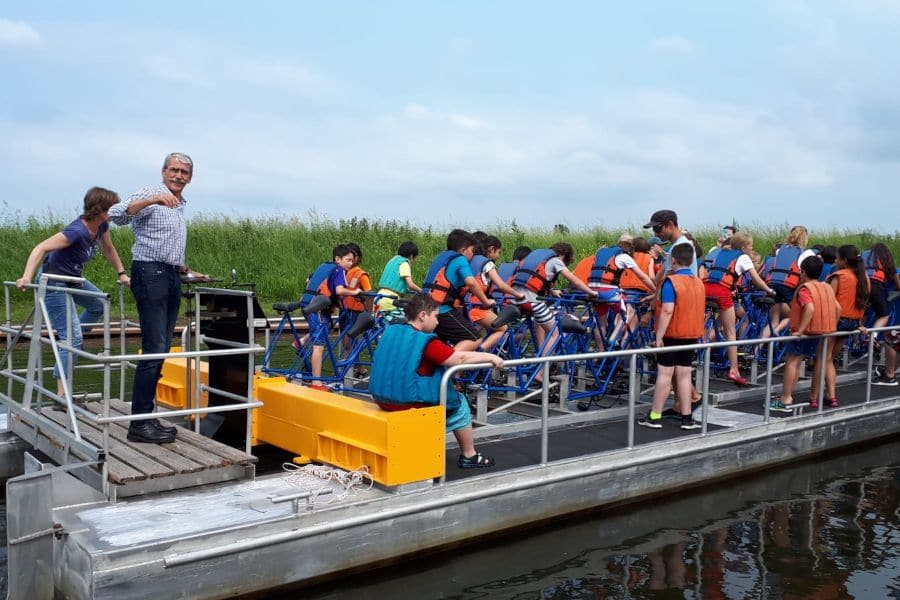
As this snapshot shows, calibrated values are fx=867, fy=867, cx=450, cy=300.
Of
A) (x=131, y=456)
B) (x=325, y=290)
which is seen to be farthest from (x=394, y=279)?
(x=131, y=456)

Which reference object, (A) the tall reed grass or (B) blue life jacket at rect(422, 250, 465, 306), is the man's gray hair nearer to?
(B) blue life jacket at rect(422, 250, 465, 306)

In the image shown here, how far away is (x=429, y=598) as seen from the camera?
498 cm

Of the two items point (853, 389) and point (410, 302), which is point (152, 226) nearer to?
point (410, 302)

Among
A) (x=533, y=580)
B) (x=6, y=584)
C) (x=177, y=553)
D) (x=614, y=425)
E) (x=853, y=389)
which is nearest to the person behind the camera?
(x=177, y=553)

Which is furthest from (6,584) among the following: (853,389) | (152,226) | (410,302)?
(853,389)

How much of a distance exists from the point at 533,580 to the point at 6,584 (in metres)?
3.04

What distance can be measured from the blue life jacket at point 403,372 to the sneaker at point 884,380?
254 inches

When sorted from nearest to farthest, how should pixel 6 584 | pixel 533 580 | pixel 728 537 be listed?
1. pixel 6 584
2. pixel 533 580
3. pixel 728 537

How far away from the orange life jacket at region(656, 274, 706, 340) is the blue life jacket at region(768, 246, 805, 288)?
130 inches

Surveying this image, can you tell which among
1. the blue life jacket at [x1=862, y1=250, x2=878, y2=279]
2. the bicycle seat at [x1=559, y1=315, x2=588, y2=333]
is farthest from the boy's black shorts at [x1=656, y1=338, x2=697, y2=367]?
the blue life jacket at [x1=862, y1=250, x2=878, y2=279]

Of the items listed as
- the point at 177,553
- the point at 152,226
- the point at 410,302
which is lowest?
the point at 177,553

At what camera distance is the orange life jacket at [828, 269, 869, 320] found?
342 inches

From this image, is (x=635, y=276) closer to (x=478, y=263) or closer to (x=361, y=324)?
(x=478, y=263)

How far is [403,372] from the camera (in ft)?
17.4
